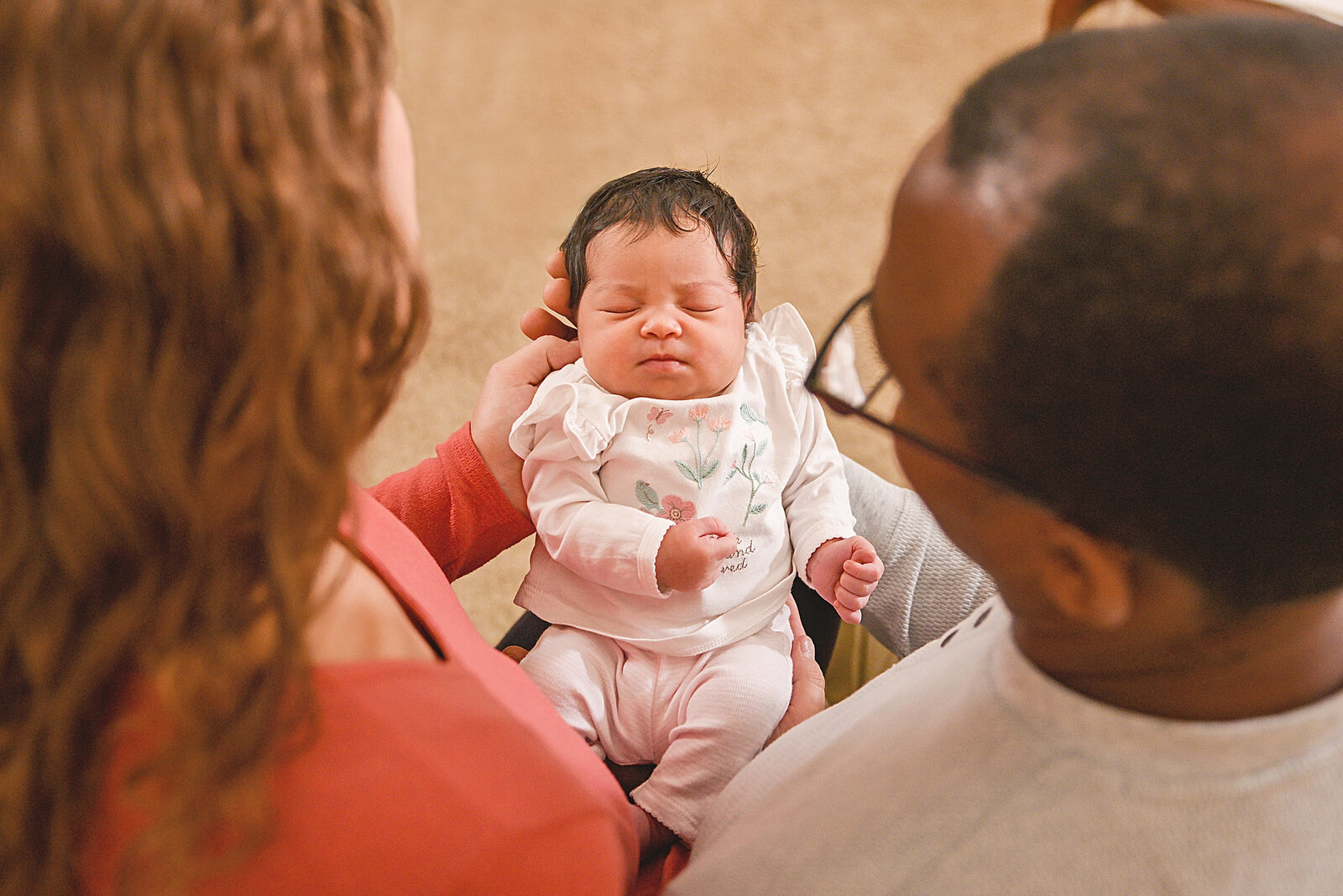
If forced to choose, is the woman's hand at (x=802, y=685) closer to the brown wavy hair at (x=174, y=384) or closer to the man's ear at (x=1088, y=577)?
the man's ear at (x=1088, y=577)

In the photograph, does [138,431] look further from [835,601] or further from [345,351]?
[835,601]

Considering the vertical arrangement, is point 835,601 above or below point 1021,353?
below

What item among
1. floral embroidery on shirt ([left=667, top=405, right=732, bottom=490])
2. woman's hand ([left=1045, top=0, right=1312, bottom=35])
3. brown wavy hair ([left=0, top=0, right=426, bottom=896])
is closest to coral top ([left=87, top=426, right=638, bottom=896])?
brown wavy hair ([left=0, top=0, right=426, bottom=896])

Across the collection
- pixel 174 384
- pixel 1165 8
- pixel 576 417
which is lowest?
pixel 576 417

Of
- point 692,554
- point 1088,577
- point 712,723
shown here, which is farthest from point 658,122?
point 1088,577

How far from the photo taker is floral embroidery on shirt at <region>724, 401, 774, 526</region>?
3.66 feet

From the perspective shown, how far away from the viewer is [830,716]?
766 mm

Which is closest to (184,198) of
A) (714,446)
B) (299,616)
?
(299,616)

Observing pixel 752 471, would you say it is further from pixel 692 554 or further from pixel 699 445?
pixel 692 554

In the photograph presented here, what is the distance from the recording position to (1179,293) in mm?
410

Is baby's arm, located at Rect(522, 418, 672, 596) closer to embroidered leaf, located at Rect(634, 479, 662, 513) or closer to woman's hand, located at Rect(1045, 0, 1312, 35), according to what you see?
embroidered leaf, located at Rect(634, 479, 662, 513)

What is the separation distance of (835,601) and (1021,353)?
0.63 metres

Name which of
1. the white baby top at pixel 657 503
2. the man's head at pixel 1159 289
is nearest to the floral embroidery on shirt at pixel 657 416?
the white baby top at pixel 657 503

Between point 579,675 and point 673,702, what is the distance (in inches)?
4.2
